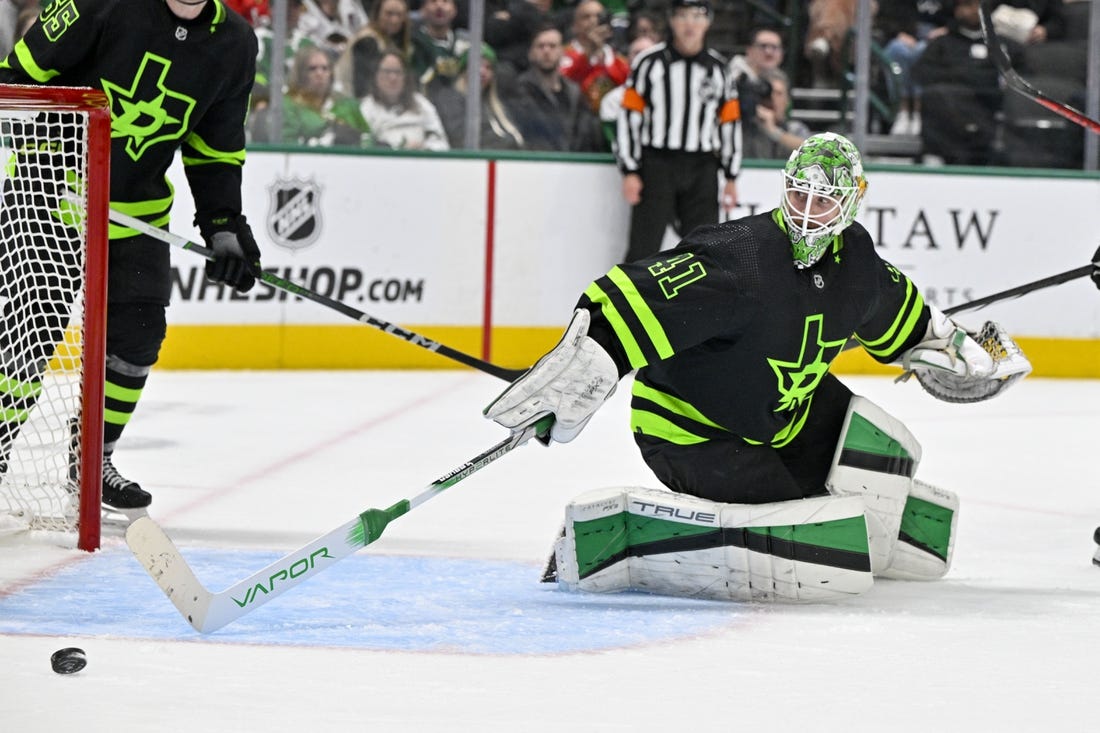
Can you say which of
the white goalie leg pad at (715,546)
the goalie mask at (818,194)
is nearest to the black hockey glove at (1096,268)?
the goalie mask at (818,194)

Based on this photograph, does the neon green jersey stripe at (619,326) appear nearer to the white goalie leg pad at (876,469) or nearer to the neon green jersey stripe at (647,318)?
the neon green jersey stripe at (647,318)

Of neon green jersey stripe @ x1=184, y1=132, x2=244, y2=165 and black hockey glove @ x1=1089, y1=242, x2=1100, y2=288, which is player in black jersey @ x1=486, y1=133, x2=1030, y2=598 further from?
neon green jersey stripe @ x1=184, y1=132, x2=244, y2=165

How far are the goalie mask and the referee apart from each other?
3242 millimetres

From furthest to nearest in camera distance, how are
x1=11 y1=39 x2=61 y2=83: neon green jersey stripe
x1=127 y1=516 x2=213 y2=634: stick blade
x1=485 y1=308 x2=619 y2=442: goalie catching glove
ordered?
x1=11 y1=39 x2=61 y2=83: neon green jersey stripe, x1=485 y1=308 x2=619 y2=442: goalie catching glove, x1=127 y1=516 x2=213 y2=634: stick blade

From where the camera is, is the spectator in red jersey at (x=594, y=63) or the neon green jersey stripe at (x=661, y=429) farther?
the spectator in red jersey at (x=594, y=63)

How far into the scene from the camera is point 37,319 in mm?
3273

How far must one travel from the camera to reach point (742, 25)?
648 centimetres

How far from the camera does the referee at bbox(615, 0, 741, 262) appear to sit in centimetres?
611

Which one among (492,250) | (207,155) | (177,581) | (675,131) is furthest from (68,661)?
(675,131)

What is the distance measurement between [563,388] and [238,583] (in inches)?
22.2

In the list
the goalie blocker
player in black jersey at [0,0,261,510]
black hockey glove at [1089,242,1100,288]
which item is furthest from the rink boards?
the goalie blocker

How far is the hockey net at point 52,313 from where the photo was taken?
9.89 ft

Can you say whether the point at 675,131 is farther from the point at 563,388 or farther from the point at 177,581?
the point at 177,581

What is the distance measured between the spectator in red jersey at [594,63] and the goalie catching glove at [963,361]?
10.9ft
